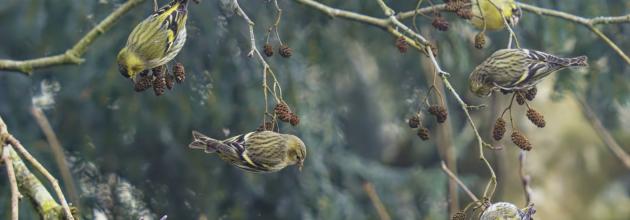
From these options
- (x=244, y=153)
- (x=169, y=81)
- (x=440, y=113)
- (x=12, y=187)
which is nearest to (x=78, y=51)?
(x=169, y=81)

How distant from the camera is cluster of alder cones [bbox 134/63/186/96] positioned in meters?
2.45

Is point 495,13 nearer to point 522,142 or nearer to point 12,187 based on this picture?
point 522,142

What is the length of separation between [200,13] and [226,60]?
301mm

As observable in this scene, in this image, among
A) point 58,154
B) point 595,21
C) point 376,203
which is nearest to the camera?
point 595,21

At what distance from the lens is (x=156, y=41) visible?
8.49 feet

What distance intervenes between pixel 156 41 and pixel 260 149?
360mm

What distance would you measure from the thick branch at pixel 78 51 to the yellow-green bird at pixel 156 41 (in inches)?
2.9

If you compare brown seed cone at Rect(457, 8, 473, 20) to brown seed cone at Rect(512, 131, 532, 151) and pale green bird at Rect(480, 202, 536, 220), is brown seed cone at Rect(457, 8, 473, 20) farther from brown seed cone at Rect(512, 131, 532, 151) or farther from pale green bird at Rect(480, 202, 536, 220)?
pale green bird at Rect(480, 202, 536, 220)

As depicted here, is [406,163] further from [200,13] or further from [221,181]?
[200,13]

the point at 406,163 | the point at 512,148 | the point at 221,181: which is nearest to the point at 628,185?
the point at 512,148

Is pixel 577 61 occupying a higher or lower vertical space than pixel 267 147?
higher

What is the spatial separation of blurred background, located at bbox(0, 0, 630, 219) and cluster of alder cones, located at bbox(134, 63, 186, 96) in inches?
46.3

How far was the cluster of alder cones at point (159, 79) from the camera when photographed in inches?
96.3

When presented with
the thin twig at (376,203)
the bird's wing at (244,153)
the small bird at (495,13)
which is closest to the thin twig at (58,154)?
the thin twig at (376,203)
